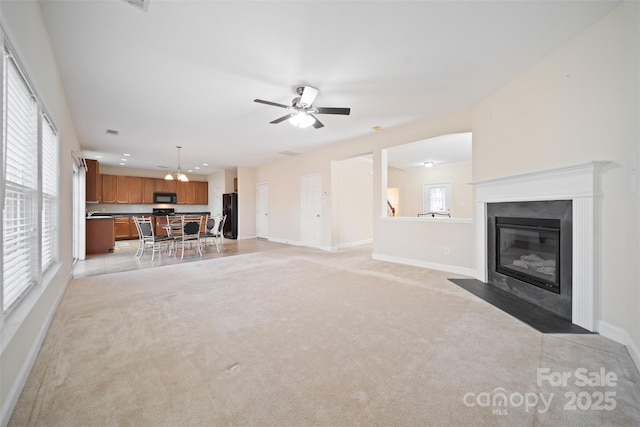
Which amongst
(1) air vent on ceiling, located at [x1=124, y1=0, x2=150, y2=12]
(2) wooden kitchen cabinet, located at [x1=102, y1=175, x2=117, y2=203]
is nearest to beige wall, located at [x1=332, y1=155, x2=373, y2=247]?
(1) air vent on ceiling, located at [x1=124, y1=0, x2=150, y2=12]

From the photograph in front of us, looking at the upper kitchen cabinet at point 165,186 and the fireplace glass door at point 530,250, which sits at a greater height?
the upper kitchen cabinet at point 165,186

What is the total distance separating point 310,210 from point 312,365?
5341mm

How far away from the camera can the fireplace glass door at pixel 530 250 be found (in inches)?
101

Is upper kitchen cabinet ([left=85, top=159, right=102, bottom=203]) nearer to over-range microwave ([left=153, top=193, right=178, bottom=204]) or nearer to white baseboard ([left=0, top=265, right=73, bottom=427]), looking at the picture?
over-range microwave ([left=153, top=193, right=178, bottom=204])

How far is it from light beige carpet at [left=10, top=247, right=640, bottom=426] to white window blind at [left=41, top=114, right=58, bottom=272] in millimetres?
636

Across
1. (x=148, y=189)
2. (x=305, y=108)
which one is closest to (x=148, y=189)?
(x=148, y=189)

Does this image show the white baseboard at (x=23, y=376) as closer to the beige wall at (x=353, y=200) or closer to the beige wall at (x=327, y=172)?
the beige wall at (x=327, y=172)

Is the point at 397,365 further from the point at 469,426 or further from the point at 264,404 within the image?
the point at 264,404

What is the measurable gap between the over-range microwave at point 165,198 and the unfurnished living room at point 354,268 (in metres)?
5.77

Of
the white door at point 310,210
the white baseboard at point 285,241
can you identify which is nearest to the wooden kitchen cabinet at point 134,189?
the white baseboard at point 285,241

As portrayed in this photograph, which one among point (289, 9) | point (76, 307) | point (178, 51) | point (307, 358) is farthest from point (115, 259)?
point (289, 9)

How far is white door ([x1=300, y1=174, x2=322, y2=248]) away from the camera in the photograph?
6.62 meters

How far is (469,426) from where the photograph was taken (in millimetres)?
1205

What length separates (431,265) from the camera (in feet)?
14.3
